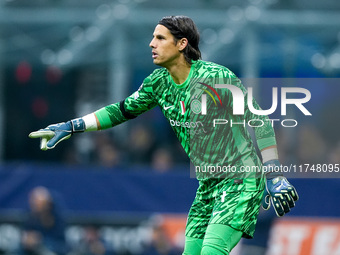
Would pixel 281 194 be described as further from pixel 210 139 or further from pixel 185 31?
pixel 185 31

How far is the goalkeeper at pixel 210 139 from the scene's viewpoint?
6.53m

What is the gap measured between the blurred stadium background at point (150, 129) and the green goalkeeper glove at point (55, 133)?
4.78 meters

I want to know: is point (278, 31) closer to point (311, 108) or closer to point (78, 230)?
point (311, 108)

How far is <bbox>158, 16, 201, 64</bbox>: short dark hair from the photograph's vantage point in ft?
22.1

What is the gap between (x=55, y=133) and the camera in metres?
6.86

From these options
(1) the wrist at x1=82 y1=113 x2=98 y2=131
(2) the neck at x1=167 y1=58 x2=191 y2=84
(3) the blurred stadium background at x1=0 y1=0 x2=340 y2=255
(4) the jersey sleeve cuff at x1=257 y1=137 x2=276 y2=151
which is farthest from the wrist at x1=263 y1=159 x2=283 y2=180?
(3) the blurred stadium background at x1=0 y1=0 x2=340 y2=255

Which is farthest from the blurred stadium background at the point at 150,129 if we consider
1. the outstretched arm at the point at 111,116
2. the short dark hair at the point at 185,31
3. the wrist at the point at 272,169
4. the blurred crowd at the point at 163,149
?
the short dark hair at the point at 185,31

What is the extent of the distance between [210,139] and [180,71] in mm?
567

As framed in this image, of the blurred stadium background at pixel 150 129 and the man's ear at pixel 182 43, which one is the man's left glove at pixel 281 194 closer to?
the man's ear at pixel 182 43

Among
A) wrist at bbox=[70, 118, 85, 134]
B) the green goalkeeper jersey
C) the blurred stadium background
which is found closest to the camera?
the green goalkeeper jersey

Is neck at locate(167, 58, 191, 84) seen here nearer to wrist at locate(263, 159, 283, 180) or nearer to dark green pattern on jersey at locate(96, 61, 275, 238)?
dark green pattern on jersey at locate(96, 61, 275, 238)

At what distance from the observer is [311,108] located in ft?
42.3

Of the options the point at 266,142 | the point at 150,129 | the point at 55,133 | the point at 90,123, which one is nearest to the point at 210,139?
the point at 266,142

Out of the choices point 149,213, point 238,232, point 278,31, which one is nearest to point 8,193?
point 149,213
